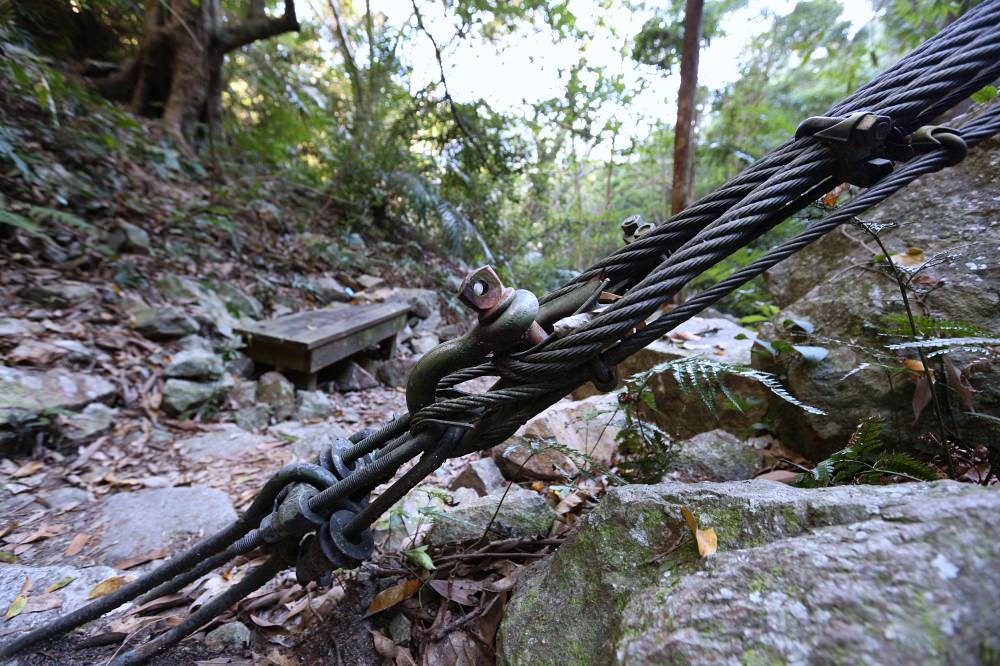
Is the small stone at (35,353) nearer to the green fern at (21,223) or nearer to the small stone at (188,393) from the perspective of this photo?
the small stone at (188,393)

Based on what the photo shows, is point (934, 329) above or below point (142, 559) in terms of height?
above

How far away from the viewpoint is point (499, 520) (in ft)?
4.73

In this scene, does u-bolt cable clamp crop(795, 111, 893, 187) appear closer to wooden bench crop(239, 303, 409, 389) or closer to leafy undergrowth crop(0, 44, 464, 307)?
wooden bench crop(239, 303, 409, 389)

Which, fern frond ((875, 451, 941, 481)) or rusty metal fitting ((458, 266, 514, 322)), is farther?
fern frond ((875, 451, 941, 481))

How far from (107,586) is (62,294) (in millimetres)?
2718

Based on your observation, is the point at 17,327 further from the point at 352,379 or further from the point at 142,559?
the point at 352,379

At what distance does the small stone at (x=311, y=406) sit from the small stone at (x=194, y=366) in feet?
2.09

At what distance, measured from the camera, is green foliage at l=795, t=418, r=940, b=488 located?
1088mm

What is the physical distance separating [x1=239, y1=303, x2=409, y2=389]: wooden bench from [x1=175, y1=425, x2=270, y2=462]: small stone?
0.81 meters

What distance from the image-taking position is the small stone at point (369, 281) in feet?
19.9

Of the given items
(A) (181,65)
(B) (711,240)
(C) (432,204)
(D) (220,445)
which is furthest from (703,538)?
(A) (181,65)

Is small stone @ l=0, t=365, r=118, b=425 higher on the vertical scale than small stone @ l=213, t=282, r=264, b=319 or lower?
lower

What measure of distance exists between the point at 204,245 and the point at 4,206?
1469mm

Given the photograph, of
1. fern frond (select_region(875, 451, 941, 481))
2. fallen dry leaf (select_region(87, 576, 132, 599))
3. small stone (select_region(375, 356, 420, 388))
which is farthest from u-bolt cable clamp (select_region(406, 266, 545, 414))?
small stone (select_region(375, 356, 420, 388))
